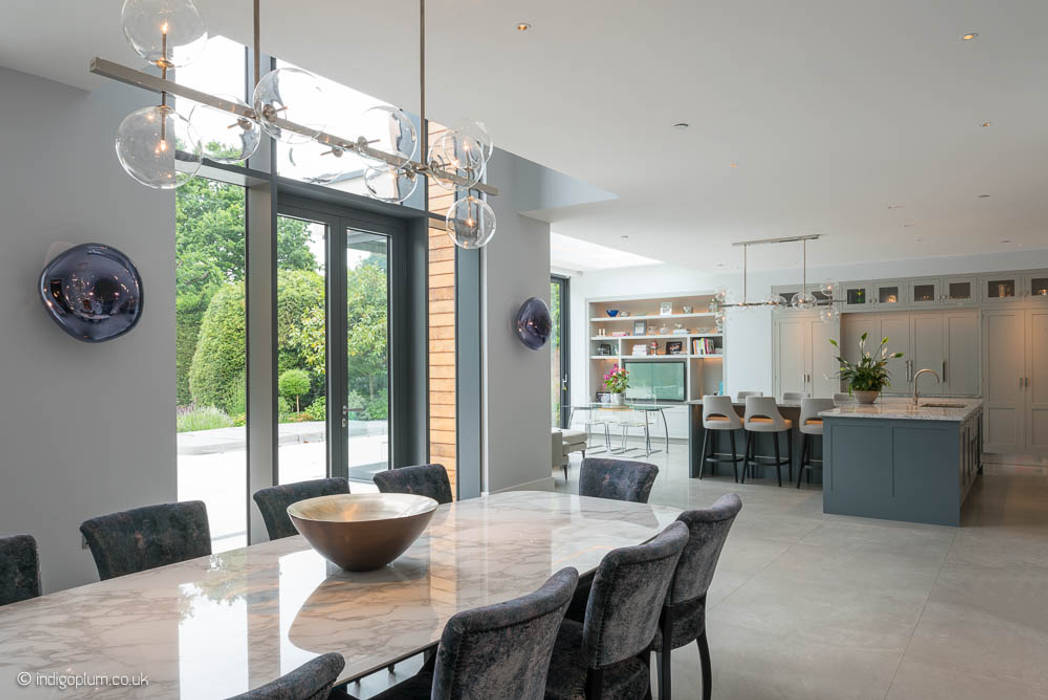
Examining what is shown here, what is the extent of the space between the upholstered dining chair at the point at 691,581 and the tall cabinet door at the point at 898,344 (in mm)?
8523

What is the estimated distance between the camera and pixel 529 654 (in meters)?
1.55

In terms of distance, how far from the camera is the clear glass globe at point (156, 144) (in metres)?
1.78

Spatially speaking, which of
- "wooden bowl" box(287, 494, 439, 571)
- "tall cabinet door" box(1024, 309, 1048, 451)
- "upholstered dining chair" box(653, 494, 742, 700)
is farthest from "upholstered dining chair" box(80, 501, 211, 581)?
"tall cabinet door" box(1024, 309, 1048, 451)

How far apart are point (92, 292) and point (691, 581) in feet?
10.2

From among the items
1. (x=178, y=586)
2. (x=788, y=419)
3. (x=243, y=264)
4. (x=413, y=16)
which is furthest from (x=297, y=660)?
(x=788, y=419)

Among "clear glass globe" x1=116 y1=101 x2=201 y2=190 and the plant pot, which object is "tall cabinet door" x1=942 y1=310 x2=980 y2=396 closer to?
the plant pot

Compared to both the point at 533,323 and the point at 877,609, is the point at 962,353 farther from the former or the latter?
the point at 877,609

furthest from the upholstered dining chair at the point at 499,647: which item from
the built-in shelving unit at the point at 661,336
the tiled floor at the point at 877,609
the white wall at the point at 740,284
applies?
the built-in shelving unit at the point at 661,336

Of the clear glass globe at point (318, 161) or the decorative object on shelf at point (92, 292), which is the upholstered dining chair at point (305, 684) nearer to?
the clear glass globe at point (318, 161)

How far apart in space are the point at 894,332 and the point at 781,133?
264 inches

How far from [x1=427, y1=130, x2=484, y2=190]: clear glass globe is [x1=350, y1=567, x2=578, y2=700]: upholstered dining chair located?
5.29 ft

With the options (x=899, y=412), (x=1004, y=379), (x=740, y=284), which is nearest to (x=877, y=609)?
(x=899, y=412)

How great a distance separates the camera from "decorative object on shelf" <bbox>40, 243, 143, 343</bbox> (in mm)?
3305

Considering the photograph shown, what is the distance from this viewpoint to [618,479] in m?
3.53
